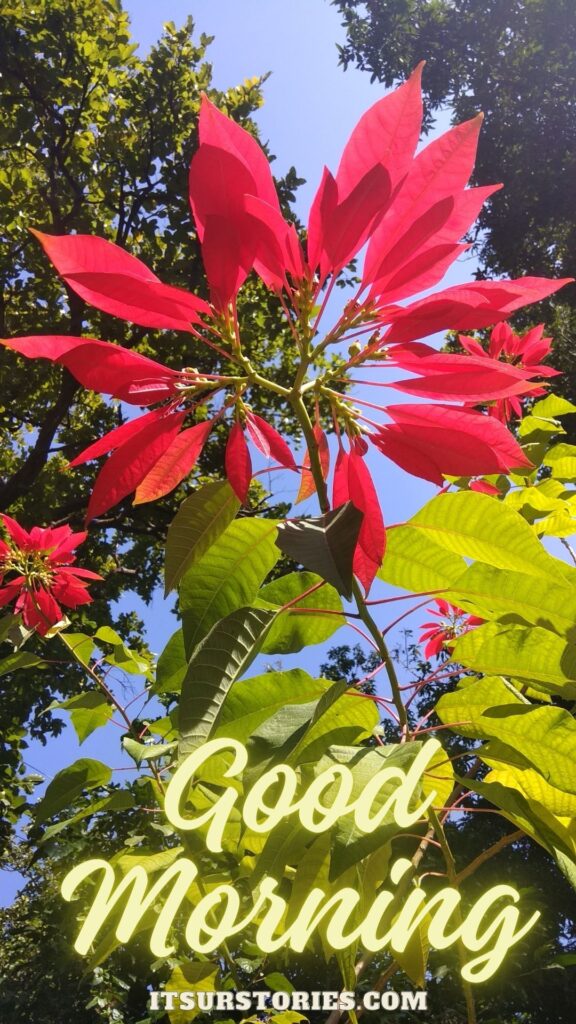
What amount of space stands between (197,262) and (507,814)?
18.0 feet

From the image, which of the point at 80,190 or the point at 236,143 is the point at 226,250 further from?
the point at 80,190

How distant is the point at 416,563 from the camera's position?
586 mm

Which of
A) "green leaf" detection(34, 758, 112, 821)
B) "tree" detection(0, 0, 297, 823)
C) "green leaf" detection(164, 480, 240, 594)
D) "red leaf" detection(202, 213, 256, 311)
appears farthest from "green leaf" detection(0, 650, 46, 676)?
"tree" detection(0, 0, 297, 823)

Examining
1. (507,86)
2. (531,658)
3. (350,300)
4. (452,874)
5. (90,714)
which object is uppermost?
(507,86)

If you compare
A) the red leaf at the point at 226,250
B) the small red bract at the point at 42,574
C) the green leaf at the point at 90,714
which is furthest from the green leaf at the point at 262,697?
the small red bract at the point at 42,574

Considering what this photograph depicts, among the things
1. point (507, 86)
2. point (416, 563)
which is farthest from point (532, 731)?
point (507, 86)

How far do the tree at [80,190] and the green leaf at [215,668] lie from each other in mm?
4969

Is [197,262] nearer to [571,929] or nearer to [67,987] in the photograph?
[67,987]

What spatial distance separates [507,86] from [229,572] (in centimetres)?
1097

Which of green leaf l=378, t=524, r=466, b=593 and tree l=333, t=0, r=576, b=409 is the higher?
tree l=333, t=0, r=576, b=409

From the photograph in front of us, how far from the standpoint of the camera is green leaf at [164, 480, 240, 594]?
50 cm

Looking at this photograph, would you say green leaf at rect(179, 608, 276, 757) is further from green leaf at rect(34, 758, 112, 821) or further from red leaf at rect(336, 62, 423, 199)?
green leaf at rect(34, 758, 112, 821)

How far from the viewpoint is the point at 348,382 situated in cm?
52

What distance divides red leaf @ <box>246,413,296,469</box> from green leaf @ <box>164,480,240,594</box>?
0.30ft
